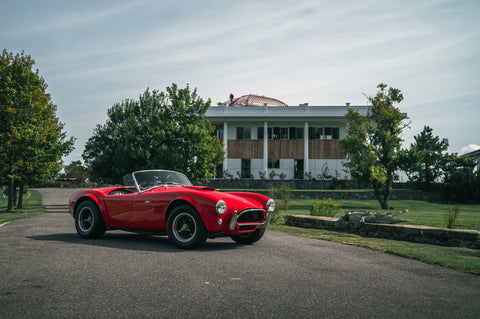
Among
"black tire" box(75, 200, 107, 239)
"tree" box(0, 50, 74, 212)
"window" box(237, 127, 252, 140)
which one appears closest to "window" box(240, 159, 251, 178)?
"window" box(237, 127, 252, 140)

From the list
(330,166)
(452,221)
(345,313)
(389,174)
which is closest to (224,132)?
(330,166)

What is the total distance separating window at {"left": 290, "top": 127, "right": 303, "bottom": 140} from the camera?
40.9 meters

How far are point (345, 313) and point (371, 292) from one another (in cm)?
87

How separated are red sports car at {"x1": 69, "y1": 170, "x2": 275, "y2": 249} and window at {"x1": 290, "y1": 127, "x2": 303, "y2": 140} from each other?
108ft

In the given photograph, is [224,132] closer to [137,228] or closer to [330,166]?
[330,166]

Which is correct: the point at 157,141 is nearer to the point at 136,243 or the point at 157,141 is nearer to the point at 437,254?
the point at 136,243

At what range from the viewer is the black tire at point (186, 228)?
669cm

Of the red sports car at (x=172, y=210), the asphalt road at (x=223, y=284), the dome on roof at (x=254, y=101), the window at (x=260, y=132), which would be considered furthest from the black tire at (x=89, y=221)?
the dome on roof at (x=254, y=101)

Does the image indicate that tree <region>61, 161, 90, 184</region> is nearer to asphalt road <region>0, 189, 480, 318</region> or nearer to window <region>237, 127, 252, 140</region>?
window <region>237, 127, 252, 140</region>

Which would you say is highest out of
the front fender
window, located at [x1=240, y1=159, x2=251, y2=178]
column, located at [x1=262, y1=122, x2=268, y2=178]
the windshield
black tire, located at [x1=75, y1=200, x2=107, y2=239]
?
column, located at [x1=262, y1=122, x2=268, y2=178]

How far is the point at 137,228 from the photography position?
7609mm

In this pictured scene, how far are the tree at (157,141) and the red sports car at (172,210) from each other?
42.6ft

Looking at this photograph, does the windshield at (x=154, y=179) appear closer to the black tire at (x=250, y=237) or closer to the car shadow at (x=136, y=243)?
the car shadow at (x=136, y=243)

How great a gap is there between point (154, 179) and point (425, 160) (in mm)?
37081
